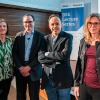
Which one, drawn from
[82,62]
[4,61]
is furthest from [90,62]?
[4,61]

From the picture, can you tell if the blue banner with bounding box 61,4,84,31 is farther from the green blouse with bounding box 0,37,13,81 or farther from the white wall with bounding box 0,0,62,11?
the green blouse with bounding box 0,37,13,81

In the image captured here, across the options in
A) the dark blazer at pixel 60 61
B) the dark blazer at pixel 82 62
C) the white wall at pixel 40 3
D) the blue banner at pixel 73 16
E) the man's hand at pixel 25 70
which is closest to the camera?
the dark blazer at pixel 82 62

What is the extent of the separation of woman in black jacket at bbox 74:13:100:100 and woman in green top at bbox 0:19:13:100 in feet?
3.09

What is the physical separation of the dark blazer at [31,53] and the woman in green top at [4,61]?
8 centimetres

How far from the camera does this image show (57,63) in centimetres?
237

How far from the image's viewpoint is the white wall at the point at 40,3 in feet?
13.9

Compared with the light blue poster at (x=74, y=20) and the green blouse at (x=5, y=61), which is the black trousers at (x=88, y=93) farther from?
the light blue poster at (x=74, y=20)

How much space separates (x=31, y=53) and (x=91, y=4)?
265 centimetres

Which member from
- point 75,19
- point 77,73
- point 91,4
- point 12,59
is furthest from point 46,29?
point 77,73

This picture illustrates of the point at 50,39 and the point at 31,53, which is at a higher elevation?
the point at 50,39

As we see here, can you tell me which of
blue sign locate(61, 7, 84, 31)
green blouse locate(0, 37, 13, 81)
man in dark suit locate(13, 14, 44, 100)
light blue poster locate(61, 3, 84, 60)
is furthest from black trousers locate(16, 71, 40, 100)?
blue sign locate(61, 7, 84, 31)

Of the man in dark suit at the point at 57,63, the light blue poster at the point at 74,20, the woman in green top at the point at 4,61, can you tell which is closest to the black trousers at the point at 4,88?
the woman in green top at the point at 4,61

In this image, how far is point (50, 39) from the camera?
8.14 feet

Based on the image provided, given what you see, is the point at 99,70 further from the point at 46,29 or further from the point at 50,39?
the point at 46,29
